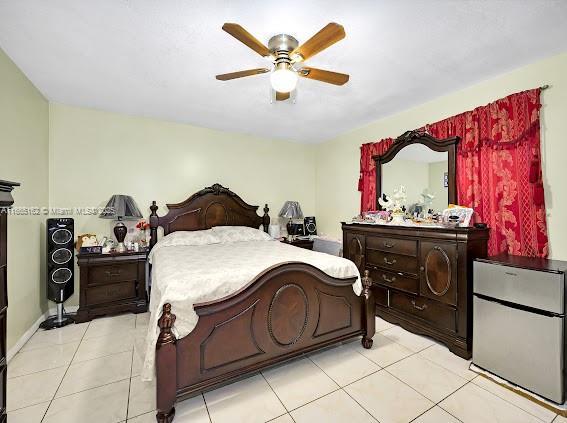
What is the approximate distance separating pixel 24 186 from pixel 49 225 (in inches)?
20.3

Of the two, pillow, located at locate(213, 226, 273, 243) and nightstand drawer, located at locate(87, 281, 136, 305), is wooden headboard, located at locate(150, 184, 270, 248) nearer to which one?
pillow, located at locate(213, 226, 273, 243)

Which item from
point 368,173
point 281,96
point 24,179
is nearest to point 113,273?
point 24,179

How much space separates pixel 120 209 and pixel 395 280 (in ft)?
10.9

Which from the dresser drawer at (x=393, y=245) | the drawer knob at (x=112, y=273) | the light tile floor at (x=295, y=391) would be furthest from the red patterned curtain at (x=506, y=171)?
the drawer knob at (x=112, y=273)

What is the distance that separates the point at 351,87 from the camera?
8.92 ft

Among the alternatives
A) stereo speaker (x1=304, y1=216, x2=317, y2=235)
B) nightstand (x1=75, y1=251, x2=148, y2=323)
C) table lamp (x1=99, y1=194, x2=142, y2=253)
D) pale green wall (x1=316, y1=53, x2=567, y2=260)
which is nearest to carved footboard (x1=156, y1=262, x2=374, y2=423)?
pale green wall (x1=316, y1=53, x2=567, y2=260)

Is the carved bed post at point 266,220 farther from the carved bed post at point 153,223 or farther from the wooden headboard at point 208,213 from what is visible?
the carved bed post at point 153,223

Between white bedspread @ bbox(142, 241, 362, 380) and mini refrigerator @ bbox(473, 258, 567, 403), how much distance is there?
974mm

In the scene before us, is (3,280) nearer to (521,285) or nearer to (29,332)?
(29,332)

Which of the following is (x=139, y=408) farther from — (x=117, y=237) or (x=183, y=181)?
(x=183, y=181)

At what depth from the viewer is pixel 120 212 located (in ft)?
10.4

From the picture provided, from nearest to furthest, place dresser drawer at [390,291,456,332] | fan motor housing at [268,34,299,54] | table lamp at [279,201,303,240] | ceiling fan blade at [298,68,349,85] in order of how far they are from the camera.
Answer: fan motor housing at [268,34,299,54], ceiling fan blade at [298,68,349,85], dresser drawer at [390,291,456,332], table lamp at [279,201,303,240]

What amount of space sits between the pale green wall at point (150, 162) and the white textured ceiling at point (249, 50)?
383mm

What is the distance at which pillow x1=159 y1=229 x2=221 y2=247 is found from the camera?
3.31 m
